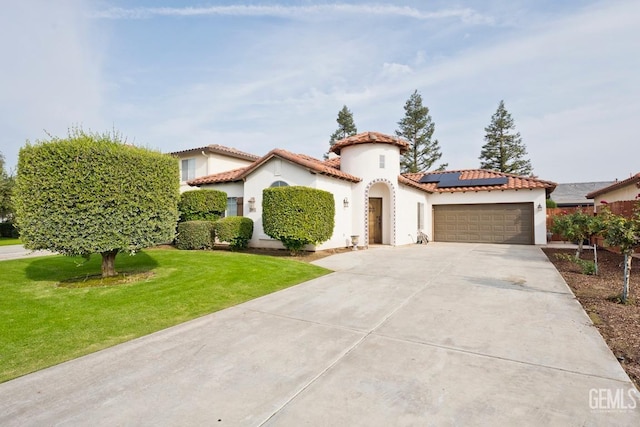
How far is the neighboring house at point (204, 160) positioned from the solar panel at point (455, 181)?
46.1ft

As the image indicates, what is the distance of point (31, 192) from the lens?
6309 mm

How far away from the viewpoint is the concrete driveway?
2.50 meters

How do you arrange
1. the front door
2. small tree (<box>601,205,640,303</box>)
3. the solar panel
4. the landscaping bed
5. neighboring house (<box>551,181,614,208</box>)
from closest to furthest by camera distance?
the landscaping bed → small tree (<box>601,205,640,303</box>) → the front door → the solar panel → neighboring house (<box>551,181,614,208</box>)

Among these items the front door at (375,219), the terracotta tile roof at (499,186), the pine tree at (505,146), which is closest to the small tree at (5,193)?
the front door at (375,219)

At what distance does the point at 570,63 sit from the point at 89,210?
16.2 meters

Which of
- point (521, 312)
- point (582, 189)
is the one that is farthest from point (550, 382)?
point (582, 189)

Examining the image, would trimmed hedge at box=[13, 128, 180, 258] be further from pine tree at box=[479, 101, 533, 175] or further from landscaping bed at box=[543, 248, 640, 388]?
pine tree at box=[479, 101, 533, 175]

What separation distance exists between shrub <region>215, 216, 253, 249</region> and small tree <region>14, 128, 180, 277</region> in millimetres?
5896

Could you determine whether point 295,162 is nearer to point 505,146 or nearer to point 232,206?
point 232,206

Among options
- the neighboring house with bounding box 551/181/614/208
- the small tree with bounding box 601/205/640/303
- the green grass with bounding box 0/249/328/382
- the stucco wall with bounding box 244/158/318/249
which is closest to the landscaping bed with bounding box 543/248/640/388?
the small tree with bounding box 601/205/640/303

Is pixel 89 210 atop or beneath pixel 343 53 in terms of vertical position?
beneath

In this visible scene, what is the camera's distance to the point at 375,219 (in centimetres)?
1698

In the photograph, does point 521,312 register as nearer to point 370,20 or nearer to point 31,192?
point 31,192

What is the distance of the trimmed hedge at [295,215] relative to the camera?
1171 cm
